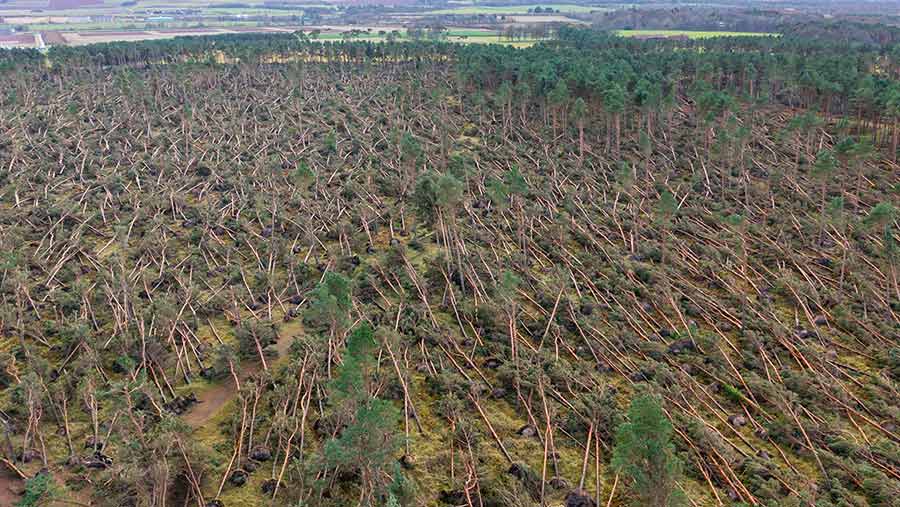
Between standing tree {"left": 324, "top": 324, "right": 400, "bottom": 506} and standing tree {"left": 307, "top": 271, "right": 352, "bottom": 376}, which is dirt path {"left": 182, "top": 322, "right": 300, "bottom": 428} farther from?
standing tree {"left": 324, "top": 324, "right": 400, "bottom": 506}

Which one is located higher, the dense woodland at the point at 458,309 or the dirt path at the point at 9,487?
the dense woodland at the point at 458,309

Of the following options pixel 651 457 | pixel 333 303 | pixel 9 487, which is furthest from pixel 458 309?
pixel 9 487

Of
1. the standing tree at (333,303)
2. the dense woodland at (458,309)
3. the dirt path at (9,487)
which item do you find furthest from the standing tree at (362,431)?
the dirt path at (9,487)

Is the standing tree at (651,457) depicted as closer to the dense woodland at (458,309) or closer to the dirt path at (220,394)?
the dense woodland at (458,309)

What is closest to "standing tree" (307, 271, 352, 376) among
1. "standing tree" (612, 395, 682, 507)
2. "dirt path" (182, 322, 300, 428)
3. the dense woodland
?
the dense woodland

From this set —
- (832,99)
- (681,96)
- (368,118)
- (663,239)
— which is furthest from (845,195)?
(368,118)

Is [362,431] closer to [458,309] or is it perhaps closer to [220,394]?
[220,394]
